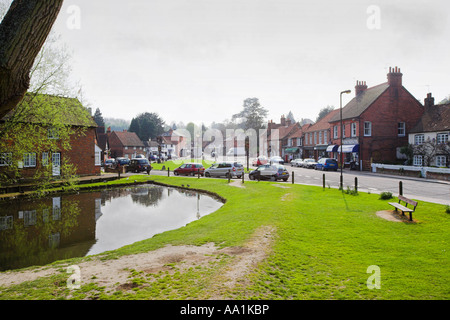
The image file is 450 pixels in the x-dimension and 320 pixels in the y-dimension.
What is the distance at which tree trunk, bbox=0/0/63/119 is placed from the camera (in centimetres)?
331

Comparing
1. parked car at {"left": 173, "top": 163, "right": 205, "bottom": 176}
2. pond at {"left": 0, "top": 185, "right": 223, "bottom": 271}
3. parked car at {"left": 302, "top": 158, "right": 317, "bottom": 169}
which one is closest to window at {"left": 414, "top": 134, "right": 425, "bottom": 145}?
parked car at {"left": 302, "top": 158, "right": 317, "bottom": 169}

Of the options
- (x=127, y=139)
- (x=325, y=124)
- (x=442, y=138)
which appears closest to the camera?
(x=442, y=138)

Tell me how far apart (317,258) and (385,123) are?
3851cm

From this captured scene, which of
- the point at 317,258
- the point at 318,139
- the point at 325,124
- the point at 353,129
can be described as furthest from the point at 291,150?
the point at 317,258

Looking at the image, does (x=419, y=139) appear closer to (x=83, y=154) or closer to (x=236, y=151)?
(x=83, y=154)

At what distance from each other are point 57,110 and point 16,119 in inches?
104

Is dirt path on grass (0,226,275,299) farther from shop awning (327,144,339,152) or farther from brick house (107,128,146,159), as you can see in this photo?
brick house (107,128,146,159)

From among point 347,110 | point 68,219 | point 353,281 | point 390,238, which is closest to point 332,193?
point 390,238

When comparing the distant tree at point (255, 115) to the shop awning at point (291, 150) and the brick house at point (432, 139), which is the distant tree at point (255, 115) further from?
the brick house at point (432, 139)

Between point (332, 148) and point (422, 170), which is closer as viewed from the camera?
point (422, 170)

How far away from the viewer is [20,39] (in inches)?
133

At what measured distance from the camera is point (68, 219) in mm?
Result: 14852

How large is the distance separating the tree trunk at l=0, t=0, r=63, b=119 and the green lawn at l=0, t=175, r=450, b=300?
3.69 metres

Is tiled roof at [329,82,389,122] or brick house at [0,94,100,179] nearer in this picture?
brick house at [0,94,100,179]
